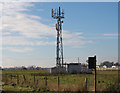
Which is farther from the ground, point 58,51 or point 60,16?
point 60,16

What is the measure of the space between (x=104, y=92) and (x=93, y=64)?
93.7 inches

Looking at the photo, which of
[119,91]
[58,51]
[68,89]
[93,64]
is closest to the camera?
[93,64]

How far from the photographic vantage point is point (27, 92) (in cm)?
1543

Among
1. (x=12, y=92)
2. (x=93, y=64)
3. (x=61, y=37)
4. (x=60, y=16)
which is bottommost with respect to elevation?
(x=12, y=92)

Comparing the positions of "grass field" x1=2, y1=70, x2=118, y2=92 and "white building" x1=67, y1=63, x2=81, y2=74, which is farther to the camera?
"white building" x1=67, y1=63, x2=81, y2=74

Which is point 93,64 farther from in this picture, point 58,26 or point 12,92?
point 58,26

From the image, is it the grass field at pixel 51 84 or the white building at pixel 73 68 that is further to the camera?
the white building at pixel 73 68

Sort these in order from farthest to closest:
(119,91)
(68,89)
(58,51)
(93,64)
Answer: (58,51) < (68,89) < (119,91) < (93,64)

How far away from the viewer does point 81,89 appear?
14.4 meters

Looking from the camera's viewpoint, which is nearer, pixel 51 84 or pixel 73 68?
pixel 51 84

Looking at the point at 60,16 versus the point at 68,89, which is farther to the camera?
the point at 60,16

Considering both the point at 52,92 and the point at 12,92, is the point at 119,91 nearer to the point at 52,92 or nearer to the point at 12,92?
the point at 52,92

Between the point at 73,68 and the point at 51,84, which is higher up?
the point at 51,84

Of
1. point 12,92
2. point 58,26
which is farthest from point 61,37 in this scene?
point 12,92
